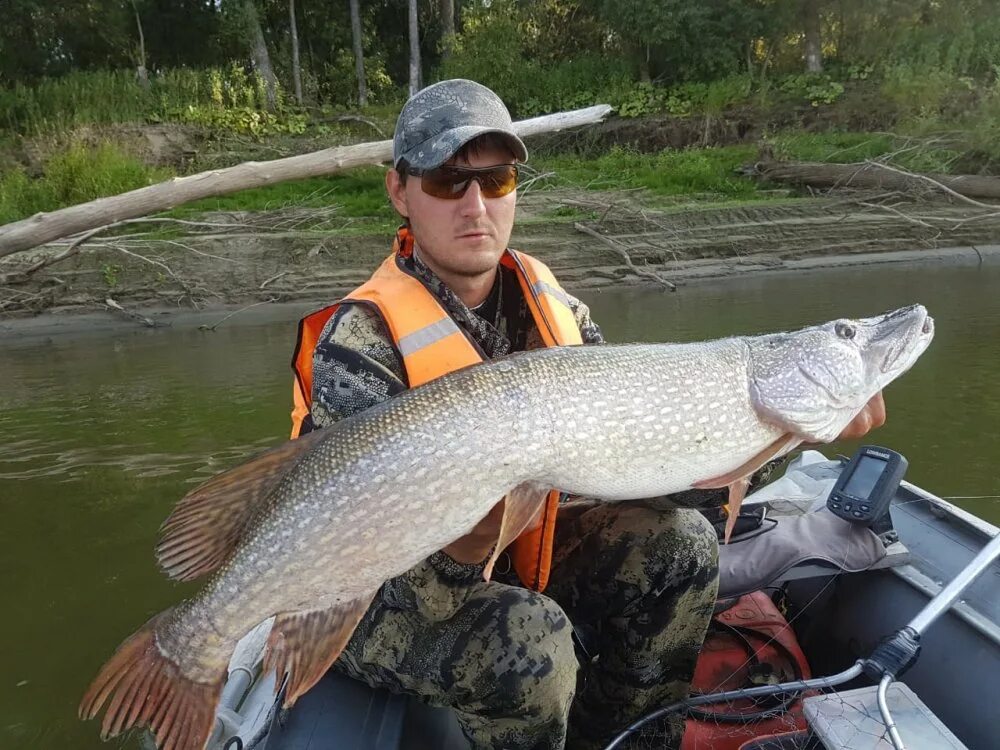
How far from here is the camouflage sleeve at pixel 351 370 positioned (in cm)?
193

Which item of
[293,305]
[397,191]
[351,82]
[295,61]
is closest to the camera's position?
[397,191]

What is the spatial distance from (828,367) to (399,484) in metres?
1.20

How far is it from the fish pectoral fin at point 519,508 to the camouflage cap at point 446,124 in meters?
1.00

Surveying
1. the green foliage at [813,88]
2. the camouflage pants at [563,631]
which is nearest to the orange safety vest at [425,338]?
the camouflage pants at [563,631]

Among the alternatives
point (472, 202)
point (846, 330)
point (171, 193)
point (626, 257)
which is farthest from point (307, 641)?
point (626, 257)

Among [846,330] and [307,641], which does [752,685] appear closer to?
[846,330]

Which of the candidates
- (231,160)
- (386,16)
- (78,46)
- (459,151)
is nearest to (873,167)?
(231,160)

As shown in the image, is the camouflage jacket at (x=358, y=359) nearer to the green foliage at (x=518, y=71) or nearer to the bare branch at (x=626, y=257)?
the bare branch at (x=626, y=257)

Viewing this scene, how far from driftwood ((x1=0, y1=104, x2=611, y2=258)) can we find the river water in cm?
178

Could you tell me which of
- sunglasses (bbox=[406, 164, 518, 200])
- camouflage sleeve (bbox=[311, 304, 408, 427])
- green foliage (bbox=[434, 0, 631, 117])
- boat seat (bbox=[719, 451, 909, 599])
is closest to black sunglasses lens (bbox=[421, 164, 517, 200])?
sunglasses (bbox=[406, 164, 518, 200])

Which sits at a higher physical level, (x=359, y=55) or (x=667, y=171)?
(x=359, y=55)

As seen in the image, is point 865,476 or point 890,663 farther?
point 865,476

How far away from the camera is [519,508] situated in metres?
1.77

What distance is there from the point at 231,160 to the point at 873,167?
13.0 metres
